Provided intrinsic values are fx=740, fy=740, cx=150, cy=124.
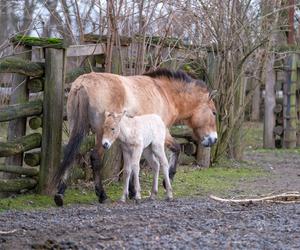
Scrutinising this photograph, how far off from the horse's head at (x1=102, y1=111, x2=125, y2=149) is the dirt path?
70 centimetres

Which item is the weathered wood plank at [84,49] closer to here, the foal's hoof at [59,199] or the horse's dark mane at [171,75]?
the horse's dark mane at [171,75]

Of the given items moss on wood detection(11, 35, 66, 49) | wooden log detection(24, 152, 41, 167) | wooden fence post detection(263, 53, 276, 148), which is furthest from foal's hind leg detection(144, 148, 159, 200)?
wooden fence post detection(263, 53, 276, 148)

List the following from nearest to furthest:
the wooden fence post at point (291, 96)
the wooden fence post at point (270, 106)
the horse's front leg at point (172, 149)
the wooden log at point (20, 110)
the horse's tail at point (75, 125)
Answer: the horse's tail at point (75, 125) < the wooden log at point (20, 110) < the horse's front leg at point (172, 149) < the wooden fence post at point (291, 96) < the wooden fence post at point (270, 106)

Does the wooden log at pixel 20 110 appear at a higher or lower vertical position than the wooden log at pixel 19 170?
higher

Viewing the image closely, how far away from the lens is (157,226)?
6027mm

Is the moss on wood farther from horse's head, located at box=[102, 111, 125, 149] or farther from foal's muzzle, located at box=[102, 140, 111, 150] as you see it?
foal's muzzle, located at box=[102, 140, 111, 150]

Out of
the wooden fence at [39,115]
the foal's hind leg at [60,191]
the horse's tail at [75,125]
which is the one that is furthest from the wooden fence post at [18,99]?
the foal's hind leg at [60,191]

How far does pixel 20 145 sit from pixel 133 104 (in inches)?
53.8

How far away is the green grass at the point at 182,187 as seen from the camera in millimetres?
7992

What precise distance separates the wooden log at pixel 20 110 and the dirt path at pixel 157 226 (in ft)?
3.72

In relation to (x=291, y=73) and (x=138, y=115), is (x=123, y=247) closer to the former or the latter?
(x=138, y=115)

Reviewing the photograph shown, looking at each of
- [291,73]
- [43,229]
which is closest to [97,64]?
[43,229]

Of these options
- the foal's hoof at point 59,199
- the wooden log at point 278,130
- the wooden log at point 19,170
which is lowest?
the foal's hoof at point 59,199

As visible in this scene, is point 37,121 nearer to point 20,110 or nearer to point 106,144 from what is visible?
point 20,110
